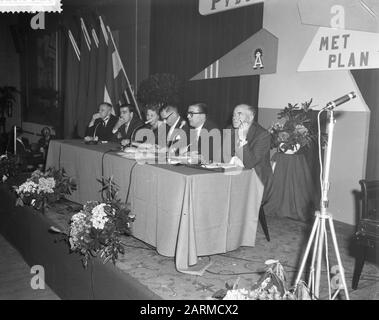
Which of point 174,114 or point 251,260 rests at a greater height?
point 174,114

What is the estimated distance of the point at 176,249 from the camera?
8.50ft

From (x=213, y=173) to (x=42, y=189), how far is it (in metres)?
1.79

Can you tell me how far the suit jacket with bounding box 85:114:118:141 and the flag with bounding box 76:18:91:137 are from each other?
2.56 m

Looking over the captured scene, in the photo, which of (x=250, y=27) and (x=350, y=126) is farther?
(x=250, y=27)

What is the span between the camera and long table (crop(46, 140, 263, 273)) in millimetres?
2552

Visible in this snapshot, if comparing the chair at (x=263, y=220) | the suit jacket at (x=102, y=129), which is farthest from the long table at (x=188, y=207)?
the suit jacket at (x=102, y=129)

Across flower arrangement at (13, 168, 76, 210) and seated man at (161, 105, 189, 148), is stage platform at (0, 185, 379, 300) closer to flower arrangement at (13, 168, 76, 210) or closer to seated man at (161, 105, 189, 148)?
flower arrangement at (13, 168, 76, 210)

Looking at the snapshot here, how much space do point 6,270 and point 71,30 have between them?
5.65 metres

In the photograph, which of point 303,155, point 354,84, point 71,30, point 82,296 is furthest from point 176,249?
point 71,30

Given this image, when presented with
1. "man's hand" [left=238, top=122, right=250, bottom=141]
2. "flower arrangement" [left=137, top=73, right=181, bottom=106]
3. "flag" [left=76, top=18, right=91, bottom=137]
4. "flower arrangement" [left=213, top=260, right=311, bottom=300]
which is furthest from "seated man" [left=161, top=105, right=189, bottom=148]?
"flag" [left=76, top=18, right=91, bottom=137]

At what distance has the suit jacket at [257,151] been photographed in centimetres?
306

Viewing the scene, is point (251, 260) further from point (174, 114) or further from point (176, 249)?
point (174, 114)

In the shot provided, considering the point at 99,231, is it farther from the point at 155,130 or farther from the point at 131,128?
the point at 131,128

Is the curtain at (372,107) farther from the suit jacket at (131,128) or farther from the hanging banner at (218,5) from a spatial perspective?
the suit jacket at (131,128)
